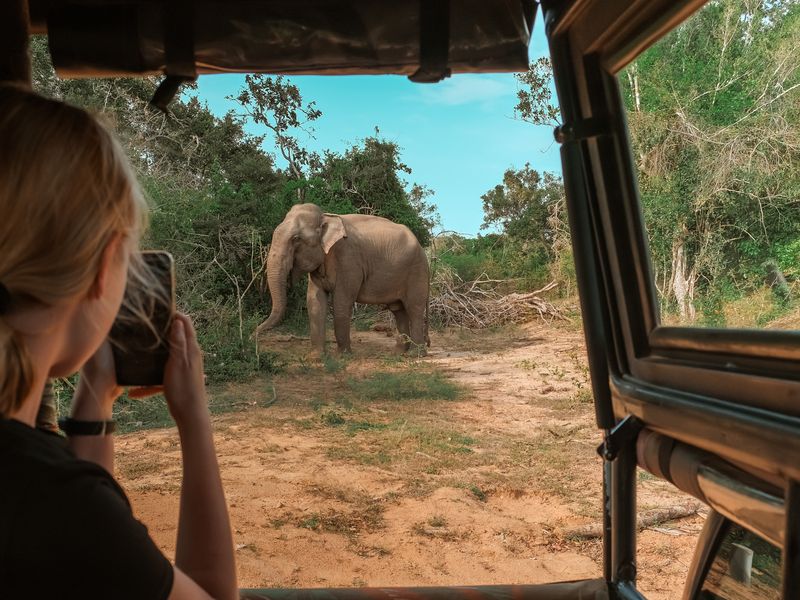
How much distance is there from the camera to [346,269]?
9.20 meters

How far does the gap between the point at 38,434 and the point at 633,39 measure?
2.63 feet

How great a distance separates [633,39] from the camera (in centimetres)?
98

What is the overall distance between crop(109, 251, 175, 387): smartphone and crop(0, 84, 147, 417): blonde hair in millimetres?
151

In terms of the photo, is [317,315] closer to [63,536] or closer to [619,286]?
[619,286]

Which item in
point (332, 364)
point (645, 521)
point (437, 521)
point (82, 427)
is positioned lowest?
point (645, 521)

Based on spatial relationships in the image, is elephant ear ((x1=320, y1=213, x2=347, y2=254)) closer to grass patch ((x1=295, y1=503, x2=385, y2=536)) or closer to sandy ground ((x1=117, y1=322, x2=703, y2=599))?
sandy ground ((x1=117, y1=322, x2=703, y2=599))

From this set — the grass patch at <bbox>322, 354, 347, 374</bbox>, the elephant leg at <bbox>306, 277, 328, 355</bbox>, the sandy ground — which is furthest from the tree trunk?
the elephant leg at <bbox>306, 277, 328, 355</bbox>

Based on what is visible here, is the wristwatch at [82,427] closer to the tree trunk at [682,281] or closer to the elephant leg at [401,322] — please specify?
the tree trunk at [682,281]

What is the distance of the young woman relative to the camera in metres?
0.48

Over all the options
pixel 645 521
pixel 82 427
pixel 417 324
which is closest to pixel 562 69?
pixel 82 427

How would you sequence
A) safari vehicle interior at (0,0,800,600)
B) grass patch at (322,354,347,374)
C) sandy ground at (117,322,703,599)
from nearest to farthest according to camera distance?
1. safari vehicle interior at (0,0,800,600)
2. sandy ground at (117,322,703,599)
3. grass patch at (322,354,347,374)

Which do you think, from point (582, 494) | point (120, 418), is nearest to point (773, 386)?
point (582, 494)

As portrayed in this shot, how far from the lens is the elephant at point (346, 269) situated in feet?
27.5

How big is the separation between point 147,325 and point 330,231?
26.8ft
